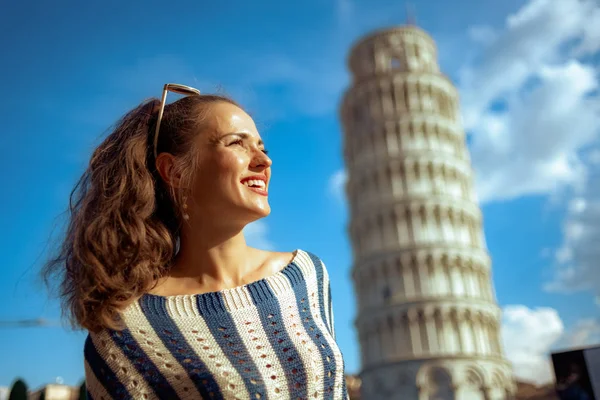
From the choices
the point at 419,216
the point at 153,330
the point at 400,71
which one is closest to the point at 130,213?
the point at 153,330

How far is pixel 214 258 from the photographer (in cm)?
178

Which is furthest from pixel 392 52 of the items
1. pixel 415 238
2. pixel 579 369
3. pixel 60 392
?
pixel 579 369

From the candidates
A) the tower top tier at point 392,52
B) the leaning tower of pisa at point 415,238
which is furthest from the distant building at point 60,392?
the tower top tier at point 392,52

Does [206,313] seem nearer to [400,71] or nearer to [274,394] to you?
[274,394]

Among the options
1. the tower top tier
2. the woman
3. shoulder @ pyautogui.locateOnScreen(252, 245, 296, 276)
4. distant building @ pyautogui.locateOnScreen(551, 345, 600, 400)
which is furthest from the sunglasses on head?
the tower top tier

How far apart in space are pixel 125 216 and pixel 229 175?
1.02ft

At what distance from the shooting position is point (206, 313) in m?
1.62

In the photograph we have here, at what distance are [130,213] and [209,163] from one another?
0.26 m

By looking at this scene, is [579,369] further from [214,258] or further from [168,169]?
[168,169]

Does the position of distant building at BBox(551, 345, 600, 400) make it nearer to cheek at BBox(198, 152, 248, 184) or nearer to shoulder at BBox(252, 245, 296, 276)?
shoulder at BBox(252, 245, 296, 276)

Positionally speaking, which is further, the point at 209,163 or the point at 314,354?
the point at 209,163

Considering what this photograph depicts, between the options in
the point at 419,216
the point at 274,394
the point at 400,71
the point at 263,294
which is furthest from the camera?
the point at 400,71

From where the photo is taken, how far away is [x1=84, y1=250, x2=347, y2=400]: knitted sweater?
5.04 ft

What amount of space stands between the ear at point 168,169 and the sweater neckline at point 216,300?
1.07 ft
